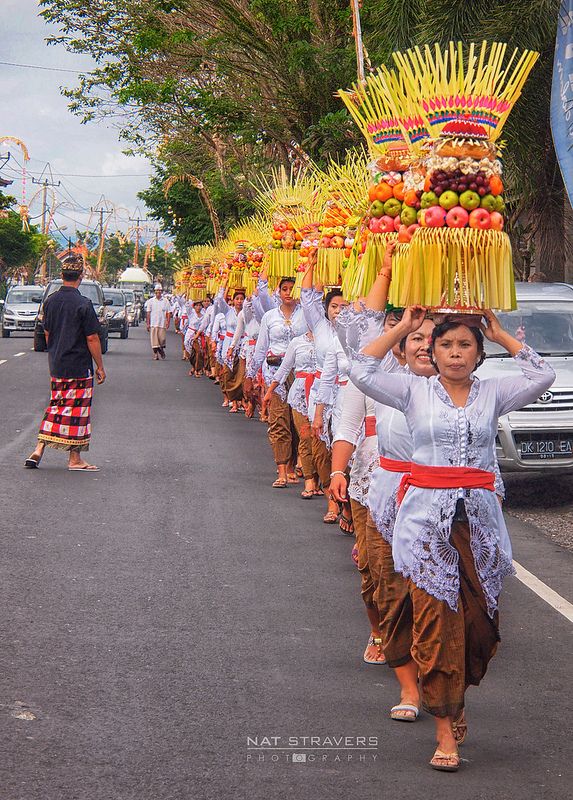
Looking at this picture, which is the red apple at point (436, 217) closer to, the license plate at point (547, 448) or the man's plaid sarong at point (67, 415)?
the license plate at point (547, 448)

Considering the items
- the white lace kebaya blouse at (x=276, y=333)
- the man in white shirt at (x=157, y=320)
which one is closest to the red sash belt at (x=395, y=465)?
the white lace kebaya blouse at (x=276, y=333)

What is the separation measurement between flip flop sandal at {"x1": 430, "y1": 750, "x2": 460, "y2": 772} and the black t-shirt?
336 inches

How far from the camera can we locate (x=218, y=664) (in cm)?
629

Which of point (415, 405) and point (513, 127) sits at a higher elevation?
point (513, 127)

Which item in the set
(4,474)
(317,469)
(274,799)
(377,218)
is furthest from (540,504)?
(274,799)

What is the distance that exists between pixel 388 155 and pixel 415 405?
132cm

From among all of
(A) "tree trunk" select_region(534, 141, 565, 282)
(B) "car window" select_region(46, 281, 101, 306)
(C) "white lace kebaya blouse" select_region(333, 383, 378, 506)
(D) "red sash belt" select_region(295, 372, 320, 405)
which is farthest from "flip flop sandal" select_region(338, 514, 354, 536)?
(B) "car window" select_region(46, 281, 101, 306)

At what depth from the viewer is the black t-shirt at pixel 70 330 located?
1291 cm

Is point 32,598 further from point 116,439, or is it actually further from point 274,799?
point 116,439

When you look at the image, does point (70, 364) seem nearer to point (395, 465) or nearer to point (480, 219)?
point (395, 465)

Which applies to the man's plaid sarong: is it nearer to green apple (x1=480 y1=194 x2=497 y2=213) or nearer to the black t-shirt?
the black t-shirt

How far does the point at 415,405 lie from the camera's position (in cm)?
521

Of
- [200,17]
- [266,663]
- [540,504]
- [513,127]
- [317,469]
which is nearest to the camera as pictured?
[266,663]

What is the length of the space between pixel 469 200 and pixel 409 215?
308mm
